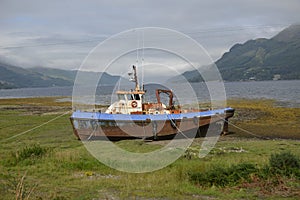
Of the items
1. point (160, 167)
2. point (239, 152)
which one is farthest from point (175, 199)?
point (239, 152)

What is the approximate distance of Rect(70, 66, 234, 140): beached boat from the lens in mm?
25078

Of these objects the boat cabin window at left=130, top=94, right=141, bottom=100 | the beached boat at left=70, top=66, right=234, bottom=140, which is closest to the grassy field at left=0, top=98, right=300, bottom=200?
the beached boat at left=70, top=66, right=234, bottom=140

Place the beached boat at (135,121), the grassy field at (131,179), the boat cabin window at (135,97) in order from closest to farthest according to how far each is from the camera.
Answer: the grassy field at (131,179), the beached boat at (135,121), the boat cabin window at (135,97)

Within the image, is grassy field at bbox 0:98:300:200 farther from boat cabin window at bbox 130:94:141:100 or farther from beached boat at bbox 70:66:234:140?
boat cabin window at bbox 130:94:141:100

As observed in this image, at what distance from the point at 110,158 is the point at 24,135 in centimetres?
1426

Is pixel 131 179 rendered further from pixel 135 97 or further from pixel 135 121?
pixel 135 97

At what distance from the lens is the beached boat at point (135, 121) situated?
82.3 feet

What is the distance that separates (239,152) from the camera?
18.6 meters

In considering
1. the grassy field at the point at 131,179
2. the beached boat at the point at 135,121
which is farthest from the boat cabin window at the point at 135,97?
the grassy field at the point at 131,179

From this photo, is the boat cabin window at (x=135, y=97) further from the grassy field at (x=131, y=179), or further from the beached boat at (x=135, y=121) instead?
the grassy field at (x=131, y=179)

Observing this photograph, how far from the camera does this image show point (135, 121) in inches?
979

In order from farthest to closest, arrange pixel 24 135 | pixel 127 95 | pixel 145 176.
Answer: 1. pixel 24 135
2. pixel 127 95
3. pixel 145 176

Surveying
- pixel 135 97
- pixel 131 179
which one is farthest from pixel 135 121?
pixel 131 179

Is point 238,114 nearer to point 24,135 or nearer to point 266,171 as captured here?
point 24,135
